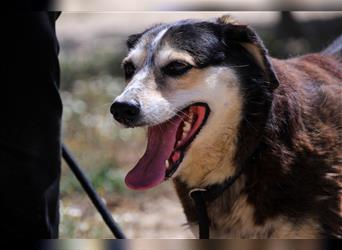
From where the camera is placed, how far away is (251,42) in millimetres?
2895

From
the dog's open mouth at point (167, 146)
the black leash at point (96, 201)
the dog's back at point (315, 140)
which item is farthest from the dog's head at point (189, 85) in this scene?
the black leash at point (96, 201)

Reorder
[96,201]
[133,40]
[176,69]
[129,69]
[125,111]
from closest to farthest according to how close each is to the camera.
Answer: [125,111]
[176,69]
[129,69]
[133,40]
[96,201]

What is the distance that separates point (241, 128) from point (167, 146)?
31 centimetres

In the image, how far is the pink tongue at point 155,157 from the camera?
9.61 feet

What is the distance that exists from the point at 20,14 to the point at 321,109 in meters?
1.25

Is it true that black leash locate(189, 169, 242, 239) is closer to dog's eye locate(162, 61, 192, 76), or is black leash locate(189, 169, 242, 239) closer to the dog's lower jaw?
the dog's lower jaw

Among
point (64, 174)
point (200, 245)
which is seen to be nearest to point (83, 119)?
point (64, 174)

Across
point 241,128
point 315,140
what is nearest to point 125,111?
point 241,128

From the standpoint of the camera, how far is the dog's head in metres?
2.87

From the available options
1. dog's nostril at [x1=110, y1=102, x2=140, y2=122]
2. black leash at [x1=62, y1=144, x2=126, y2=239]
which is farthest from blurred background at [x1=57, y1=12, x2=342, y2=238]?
dog's nostril at [x1=110, y1=102, x2=140, y2=122]

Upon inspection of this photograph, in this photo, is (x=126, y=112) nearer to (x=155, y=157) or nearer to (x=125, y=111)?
(x=125, y=111)

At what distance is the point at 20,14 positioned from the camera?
280 centimetres

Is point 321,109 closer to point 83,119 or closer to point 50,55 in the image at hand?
point 50,55

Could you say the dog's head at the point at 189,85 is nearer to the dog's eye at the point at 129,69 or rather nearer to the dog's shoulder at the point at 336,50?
the dog's eye at the point at 129,69
